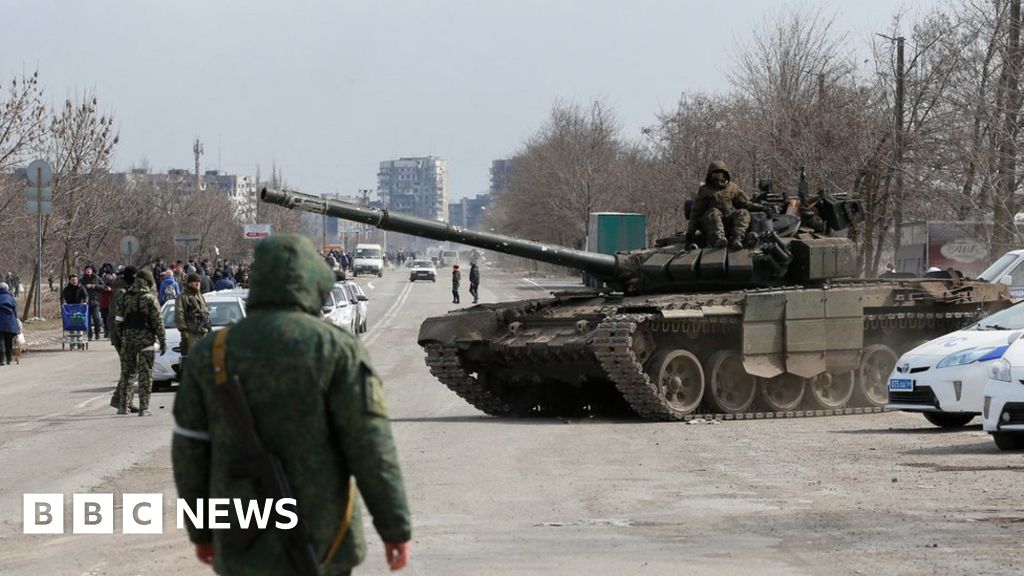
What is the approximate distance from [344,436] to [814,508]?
6676mm

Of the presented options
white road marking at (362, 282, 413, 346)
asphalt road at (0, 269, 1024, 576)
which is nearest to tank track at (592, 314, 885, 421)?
asphalt road at (0, 269, 1024, 576)

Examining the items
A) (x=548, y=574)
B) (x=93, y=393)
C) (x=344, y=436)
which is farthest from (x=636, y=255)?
(x=344, y=436)

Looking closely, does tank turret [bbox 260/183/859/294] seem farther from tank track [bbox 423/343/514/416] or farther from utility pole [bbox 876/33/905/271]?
utility pole [bbox 876/33/905/271]

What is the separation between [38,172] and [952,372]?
68.7 feet

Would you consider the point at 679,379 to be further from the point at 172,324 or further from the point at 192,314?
the point at 172,324

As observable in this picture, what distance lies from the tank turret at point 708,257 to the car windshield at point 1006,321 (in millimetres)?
2775

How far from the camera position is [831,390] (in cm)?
2084

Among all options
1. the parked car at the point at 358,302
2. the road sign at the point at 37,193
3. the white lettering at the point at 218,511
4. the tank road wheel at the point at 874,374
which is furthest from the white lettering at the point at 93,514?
the parked car at the point at 358,302

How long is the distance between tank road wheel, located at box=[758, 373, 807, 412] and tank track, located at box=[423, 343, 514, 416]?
3.06m

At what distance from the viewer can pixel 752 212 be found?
66.3ft

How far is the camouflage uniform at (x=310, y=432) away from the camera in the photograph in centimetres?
510

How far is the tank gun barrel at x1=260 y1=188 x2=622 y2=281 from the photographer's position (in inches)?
693

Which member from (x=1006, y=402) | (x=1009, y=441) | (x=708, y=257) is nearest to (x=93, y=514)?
(x=1006, y=402)

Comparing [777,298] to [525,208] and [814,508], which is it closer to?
[814,508]
